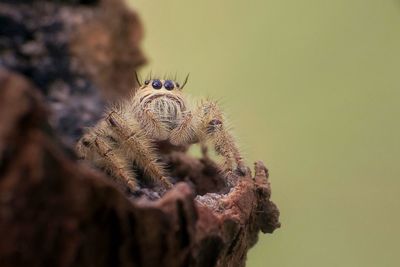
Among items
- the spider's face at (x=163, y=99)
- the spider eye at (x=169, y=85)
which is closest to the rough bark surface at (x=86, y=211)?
the spider's face at (x=163, y=99)

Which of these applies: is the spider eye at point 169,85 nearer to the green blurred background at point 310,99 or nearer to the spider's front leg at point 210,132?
the spider's front leg at point 210,132

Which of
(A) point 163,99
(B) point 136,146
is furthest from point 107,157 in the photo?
(A) point 163,99

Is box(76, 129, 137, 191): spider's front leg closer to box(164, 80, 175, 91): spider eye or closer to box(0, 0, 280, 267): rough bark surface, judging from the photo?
box(0, 0, 280, 267): rough bark surface

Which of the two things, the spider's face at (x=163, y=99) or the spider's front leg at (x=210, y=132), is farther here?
the spider's face at (x=163, y=99)

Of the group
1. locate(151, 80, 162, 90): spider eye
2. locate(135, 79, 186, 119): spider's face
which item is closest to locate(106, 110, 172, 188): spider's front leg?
locate(135, 79, 186, 119): spider's face

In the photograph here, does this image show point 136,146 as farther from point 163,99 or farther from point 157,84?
point 157,84

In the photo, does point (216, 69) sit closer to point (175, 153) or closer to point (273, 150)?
point (273, 150)
